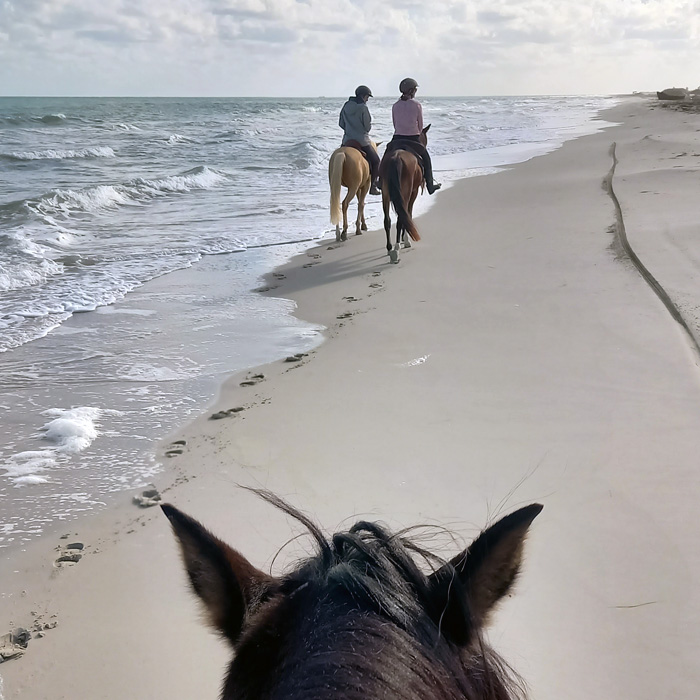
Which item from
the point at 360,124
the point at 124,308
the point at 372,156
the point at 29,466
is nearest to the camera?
the point at 29,466

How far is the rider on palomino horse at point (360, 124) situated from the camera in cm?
978

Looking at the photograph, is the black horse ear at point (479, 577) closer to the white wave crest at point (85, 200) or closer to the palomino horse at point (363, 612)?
the palomino horse at point (363, 612)

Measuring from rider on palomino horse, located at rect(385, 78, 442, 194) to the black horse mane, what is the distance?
812cm

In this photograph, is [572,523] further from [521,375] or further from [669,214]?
[669,214]

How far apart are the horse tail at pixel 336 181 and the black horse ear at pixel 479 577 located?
28.1 feet

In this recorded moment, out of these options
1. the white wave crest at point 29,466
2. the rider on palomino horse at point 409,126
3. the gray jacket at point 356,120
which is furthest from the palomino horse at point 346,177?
the white wave crest at point 29,466

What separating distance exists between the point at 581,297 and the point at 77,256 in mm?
6362

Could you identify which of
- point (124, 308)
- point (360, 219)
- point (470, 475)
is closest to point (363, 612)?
Answer: point (470, 475)

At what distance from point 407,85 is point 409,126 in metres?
0.50

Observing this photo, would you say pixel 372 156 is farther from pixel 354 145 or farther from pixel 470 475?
pixel 470 475

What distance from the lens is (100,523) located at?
3002mm

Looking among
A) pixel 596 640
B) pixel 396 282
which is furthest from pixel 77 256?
pixel 596 640

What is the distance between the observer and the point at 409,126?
29.1 ft

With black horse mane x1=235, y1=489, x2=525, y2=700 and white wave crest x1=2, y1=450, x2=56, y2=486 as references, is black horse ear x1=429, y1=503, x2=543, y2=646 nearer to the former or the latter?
black horse mane x1=235, y1=489, x2=525, y2=700
